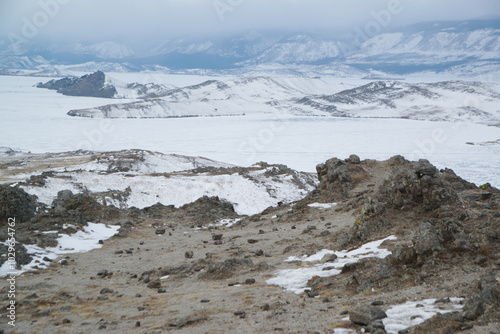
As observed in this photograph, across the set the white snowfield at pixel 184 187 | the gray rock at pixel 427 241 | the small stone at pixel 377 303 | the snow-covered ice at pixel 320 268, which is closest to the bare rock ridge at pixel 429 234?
the gray rock at pixel 427 241

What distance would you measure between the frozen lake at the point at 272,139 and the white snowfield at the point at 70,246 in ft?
160

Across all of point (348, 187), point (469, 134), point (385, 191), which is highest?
point (385, 191)

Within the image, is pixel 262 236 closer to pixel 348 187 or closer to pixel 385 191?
pixel 385 191

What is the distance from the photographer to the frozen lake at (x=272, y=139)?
3061 inches

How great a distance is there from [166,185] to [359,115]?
149067mm

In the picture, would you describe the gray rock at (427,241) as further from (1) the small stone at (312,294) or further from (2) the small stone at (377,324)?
(2) the small stone at (377,324)

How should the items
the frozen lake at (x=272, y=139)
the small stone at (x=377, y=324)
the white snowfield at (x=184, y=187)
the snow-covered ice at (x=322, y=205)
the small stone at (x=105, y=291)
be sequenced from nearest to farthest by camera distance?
the small stone at (x=377, y=324), the small stone at (x=105, y=291), the snow-covered ice at (x=322, y=205), the white snowfield at (x=184, y=187), the frozen lake at (x=272, y=139)

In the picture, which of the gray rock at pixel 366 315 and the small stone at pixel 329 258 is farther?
the small stone at pixel 329 258

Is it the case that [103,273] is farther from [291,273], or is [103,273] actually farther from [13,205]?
[13,205]

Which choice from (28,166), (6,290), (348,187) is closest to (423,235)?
(6,290)

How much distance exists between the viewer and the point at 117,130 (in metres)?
122

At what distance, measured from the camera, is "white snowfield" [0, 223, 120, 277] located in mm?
14331

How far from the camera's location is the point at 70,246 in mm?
17672

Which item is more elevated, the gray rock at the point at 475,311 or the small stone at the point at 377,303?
the gray rock at the point at 475,311
